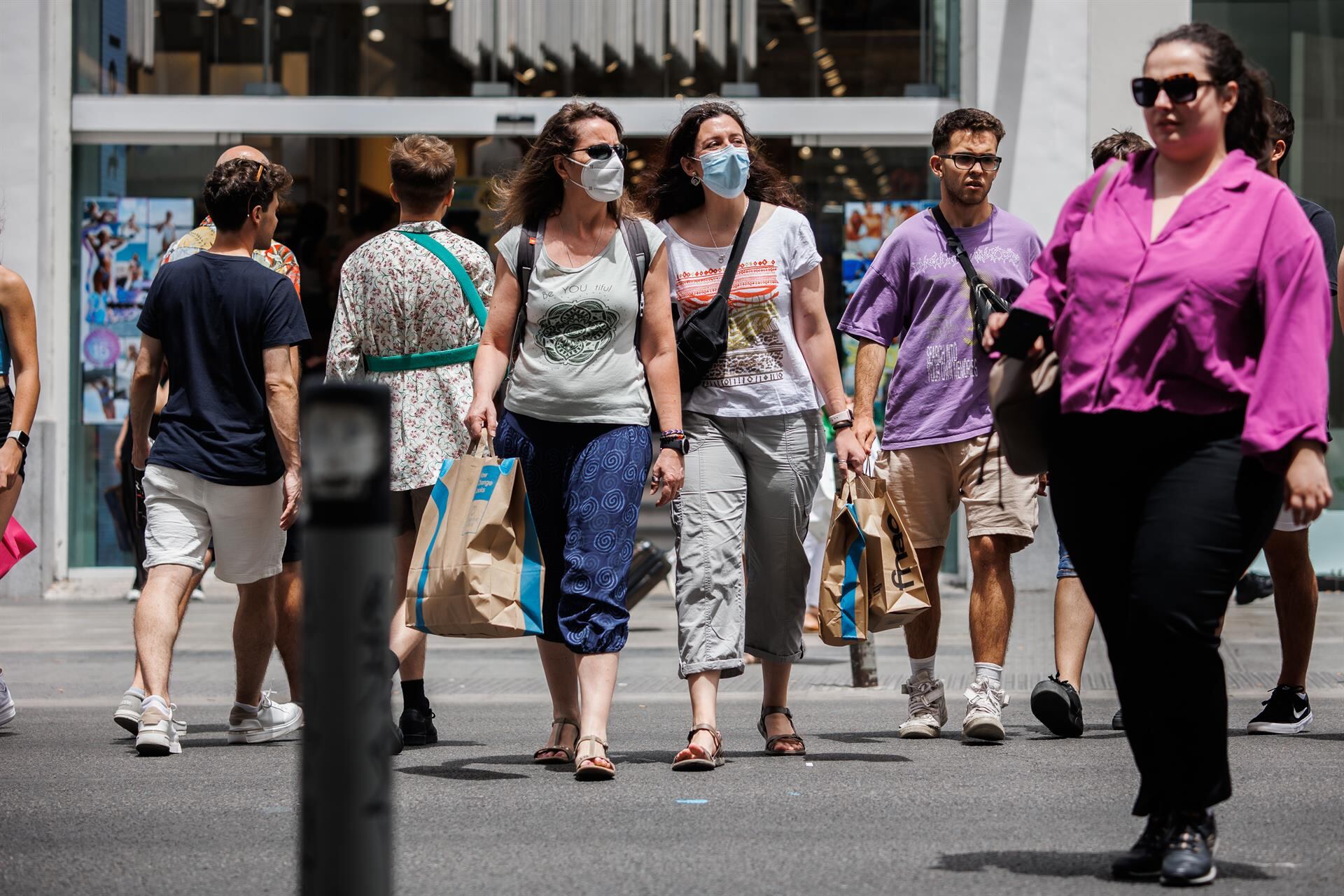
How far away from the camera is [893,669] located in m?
8.55

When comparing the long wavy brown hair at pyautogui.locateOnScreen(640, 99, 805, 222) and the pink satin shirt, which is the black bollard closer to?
the pink satin shirt

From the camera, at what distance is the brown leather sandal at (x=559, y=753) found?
5.73 metres

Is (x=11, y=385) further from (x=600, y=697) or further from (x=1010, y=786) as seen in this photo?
(x=1010, y=786)

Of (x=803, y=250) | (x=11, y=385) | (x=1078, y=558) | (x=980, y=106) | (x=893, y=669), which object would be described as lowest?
(x=893, y=669)

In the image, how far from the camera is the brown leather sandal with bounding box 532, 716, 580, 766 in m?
5.73

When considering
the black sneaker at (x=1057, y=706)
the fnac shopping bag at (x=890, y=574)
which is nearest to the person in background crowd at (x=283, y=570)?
the fnac shopping bag at (x=890, y=574)

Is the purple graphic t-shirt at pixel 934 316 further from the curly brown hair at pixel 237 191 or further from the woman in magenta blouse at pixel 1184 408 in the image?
the woman in magenta blouse at pixel 1184 408

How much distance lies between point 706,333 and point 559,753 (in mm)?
1394

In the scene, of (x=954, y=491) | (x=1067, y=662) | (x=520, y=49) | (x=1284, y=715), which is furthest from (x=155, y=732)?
(x=520, y=49)

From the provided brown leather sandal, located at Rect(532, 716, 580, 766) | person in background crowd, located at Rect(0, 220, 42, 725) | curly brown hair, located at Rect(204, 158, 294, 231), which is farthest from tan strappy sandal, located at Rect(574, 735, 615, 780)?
person in background crowd, located at Rect(0, 220, 42, 725)

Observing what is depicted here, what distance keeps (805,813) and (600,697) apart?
0.84m

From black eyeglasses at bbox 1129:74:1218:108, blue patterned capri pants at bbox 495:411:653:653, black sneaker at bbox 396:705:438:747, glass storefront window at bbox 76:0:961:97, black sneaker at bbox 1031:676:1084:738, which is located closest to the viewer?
black eyeglasses at bbox 1129:74:1218:108

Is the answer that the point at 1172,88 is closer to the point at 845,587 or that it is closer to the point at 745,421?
the point at 745,421

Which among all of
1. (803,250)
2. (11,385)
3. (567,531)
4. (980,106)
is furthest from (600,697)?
(980,106)
